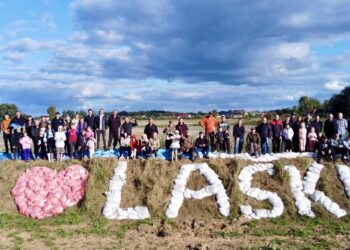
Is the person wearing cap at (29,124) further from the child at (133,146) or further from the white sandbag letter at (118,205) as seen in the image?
the child at (133,146)

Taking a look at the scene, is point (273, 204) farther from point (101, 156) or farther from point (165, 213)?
point (101, 156)

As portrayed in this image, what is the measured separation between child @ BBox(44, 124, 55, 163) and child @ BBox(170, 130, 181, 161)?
17.6 feet

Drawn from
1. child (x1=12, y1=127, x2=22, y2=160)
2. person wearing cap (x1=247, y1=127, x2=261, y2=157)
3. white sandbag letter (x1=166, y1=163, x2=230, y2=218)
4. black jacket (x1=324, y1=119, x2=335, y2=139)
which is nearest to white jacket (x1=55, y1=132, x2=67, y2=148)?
child (x1=12, y1=127, x2=22, y2=160)

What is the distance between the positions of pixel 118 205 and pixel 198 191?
3389 millimetres

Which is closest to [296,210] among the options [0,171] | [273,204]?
[273,204]

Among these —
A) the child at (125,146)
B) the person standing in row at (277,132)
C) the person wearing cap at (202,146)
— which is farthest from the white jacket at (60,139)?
the person standing in row at (277,132)

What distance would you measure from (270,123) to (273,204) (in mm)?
4294

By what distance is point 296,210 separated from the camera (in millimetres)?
17516

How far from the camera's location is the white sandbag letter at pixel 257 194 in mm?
17328

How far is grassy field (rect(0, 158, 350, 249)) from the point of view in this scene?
14.8 metres

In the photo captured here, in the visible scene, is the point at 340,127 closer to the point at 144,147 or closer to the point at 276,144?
the point at 276,144

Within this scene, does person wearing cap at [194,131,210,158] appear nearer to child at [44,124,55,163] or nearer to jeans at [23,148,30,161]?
child at [44,124,55,163]

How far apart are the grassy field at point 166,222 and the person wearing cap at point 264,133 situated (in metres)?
1.32

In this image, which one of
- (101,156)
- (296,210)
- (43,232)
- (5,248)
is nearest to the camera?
(5,248)
